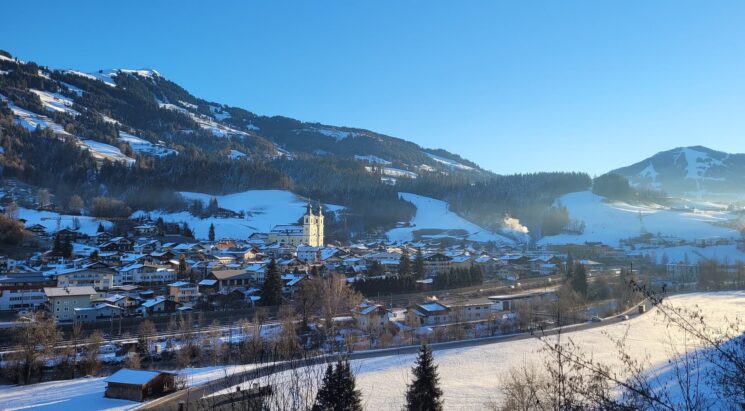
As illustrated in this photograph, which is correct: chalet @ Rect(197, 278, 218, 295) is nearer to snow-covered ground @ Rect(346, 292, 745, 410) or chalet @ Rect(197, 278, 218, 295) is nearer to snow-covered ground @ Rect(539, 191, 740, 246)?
snow-covered ground @ Rect(346, 292, 745, 410)

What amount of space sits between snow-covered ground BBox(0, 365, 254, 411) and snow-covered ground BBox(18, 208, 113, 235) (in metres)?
35.8

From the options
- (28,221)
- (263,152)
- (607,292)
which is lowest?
(607,292)

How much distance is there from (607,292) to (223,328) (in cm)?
2345

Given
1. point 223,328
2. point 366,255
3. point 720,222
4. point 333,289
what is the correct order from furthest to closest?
point 720,222, point 366,255, point 333,289, point 223,328

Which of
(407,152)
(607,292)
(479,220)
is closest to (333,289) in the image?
(607,292)

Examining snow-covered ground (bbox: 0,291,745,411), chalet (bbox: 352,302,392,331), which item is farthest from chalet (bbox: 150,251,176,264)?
snow-covered ground (bbox: 0,291,745,411)

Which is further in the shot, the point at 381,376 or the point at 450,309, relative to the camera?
the point at 450,309

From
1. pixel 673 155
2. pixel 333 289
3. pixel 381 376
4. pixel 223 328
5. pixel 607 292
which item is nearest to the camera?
pixel 381 376

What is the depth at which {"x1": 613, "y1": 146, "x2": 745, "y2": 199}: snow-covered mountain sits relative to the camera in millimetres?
147625

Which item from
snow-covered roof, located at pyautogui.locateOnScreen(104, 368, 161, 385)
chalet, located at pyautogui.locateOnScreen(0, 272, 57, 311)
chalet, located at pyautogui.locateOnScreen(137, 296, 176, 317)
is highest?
chalet, located at pyautogui.locateOnScreen(0, 272, 57, 311)

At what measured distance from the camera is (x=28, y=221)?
155 feet

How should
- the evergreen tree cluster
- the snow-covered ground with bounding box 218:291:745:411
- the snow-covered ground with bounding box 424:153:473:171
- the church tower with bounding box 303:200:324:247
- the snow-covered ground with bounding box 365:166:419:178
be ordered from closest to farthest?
the snow-covered ground with bounding box 218:291:745:411, the evergreen tree cluster, the church tower with bounding box 303:200:324:247, the snow-covered ground with bounding box 365:166:419:178, the snow-covered ground with bounding box 424:153:473:171

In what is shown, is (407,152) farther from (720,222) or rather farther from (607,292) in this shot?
(607,292)

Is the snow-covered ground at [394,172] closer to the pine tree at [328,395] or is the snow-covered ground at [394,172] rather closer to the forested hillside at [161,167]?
the forested hillside at [161,167]
